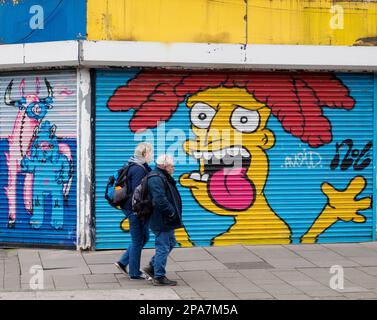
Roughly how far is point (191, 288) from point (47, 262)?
284cm

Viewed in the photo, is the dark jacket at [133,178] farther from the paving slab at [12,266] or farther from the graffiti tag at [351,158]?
the graffiti tag at [351,158]

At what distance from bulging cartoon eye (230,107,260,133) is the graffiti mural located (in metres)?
2.69

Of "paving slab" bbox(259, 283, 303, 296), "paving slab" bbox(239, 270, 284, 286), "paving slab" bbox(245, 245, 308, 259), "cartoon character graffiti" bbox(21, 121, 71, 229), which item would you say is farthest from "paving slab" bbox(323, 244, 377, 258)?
"cartoon character graffiti" bbox(21, 121, 71, 229)

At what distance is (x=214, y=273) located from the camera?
33.0 ft

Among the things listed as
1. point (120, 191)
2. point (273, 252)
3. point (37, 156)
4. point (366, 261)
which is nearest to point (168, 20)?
point (37, 156)

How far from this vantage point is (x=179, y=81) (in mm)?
11898

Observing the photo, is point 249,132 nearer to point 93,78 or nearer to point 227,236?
point 227,236

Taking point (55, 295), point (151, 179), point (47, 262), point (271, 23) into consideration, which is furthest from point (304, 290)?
point (271, 23)

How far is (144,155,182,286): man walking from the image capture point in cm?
897

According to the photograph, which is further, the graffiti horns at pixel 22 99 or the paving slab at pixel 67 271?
the graffiti horns at pixel 22 99

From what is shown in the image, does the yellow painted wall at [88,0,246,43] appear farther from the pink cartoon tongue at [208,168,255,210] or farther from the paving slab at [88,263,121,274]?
the paving slab at [88,263,121,274]

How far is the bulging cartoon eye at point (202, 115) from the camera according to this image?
39.3ft

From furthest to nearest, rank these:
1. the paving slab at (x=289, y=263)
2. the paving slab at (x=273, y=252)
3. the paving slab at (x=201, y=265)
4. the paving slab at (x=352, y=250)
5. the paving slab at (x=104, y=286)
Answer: the paving slab at (x=352, y=250) < the paving slab at (x=273, y=252) < the paving slab at (x=289, y=263) < the paving slab at (x=201, y=265) < the paving slab at (x=104, y=286)

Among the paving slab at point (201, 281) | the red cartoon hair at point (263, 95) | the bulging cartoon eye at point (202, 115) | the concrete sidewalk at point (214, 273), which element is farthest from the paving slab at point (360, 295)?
the bulging cartoon eye at point (202, 115)
